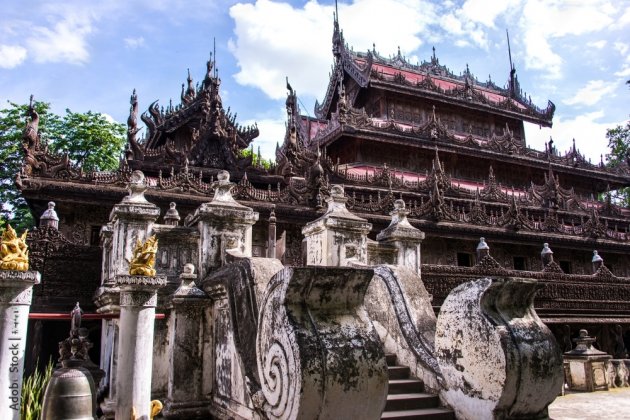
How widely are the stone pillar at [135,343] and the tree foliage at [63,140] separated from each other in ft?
75.5

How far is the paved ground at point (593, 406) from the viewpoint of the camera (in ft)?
23.6

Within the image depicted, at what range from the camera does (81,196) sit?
15.1 meters

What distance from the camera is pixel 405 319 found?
21.2ft

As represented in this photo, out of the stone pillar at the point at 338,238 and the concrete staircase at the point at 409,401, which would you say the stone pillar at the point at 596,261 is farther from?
the concrete staircase at the point at 409,401

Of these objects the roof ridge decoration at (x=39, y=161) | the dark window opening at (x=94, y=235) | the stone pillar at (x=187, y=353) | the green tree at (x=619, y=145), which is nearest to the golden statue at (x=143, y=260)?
the stone pillar at (x=187, y=353)

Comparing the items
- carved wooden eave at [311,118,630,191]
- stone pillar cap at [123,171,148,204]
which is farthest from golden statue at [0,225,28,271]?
carved wooden eave at [311,118,630,191]

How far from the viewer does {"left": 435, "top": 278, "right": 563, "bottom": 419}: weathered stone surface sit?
445 cm

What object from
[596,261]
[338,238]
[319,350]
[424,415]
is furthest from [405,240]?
[596,261]

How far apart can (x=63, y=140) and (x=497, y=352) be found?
93.7ft

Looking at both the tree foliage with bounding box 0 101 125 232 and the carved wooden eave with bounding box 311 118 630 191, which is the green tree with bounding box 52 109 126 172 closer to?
the tree foliage with bounding box 0 101 125 232

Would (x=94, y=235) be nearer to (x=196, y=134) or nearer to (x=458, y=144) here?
(x=196, y=134)

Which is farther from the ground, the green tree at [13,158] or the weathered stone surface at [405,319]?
the green tree at [13,158]

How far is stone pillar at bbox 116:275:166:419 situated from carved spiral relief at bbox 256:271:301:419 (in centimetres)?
138

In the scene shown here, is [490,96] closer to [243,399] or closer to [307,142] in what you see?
[307,142]
